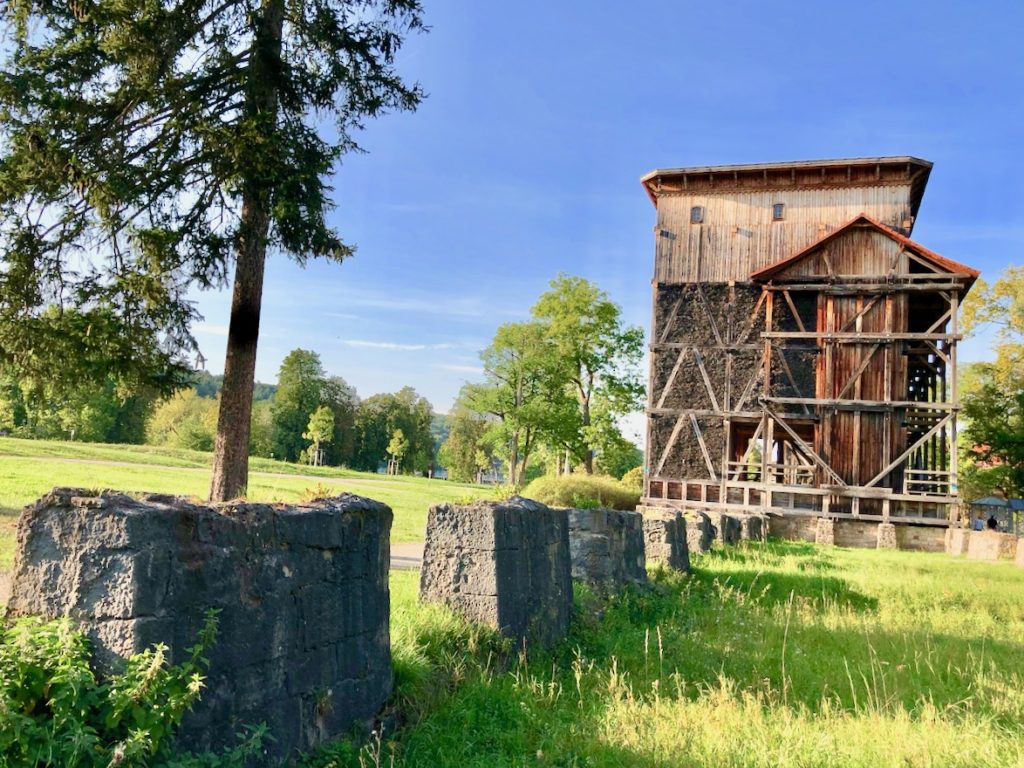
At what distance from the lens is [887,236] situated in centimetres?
2606

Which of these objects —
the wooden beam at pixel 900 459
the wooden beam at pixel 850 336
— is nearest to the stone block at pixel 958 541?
the wooden beam at pixel 900 459

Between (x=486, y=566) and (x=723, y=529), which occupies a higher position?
(x=486, y=566)

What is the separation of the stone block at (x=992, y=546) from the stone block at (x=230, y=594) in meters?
19.5

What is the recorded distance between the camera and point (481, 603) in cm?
579

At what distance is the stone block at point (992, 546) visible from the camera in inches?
750

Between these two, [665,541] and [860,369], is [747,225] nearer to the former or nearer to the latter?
[860,369]

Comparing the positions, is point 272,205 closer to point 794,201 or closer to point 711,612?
point 711,612

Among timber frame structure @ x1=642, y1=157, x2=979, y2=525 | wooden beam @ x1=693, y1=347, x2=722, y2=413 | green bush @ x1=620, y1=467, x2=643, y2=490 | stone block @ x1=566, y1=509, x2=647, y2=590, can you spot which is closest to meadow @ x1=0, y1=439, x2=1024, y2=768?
stone block @ x1=566, y1=509, x2=647, y2=590

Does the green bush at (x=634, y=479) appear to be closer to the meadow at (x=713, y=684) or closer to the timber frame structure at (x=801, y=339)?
the timber frame structure at (x=801, y=339)

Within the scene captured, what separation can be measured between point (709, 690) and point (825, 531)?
21261 millimetres

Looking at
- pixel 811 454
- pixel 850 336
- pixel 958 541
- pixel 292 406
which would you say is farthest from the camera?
pixel 292 406

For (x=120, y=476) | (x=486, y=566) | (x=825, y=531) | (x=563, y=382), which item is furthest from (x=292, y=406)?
(x=486, y=566)

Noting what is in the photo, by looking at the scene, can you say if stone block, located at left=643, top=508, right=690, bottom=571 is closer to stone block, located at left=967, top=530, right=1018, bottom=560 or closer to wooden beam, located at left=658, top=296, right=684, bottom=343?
stone block, located at left=967, top=530, right=1018, bottom=560

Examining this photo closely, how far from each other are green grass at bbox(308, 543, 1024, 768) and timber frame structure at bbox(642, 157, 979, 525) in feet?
54.4
